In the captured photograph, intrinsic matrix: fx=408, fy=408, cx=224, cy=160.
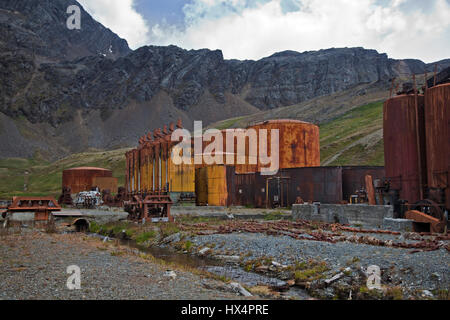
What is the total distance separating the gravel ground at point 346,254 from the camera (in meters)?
9.52

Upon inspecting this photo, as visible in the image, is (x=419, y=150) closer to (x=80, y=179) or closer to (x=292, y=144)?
(x=292, y=144)

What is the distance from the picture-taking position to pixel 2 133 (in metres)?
124

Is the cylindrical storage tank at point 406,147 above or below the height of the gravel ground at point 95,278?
above

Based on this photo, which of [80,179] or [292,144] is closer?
[292,144]

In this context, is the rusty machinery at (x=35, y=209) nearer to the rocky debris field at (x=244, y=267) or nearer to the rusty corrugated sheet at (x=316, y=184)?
the rocky debris field at (x=244, y=267)

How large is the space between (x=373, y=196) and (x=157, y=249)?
11.4 metres

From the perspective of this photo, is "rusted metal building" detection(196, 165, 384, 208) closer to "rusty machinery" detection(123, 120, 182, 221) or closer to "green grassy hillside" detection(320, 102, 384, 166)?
"rusty machinery" detection(123, 120, 182, 221)

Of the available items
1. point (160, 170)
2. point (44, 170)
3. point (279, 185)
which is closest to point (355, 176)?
point (279, 185)

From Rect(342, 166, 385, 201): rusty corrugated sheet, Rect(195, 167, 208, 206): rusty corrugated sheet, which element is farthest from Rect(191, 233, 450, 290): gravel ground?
Rect(195, 167, 208, 206): rusty corrugated sheet

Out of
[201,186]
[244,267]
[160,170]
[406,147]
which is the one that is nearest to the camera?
[244,267]

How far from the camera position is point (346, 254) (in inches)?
474

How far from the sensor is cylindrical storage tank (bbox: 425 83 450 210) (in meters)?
16.5

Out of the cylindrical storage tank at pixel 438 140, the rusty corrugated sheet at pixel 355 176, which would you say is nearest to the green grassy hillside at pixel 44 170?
the rusty corrugated sheet at pixel 355 176

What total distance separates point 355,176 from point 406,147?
11.0 meters
